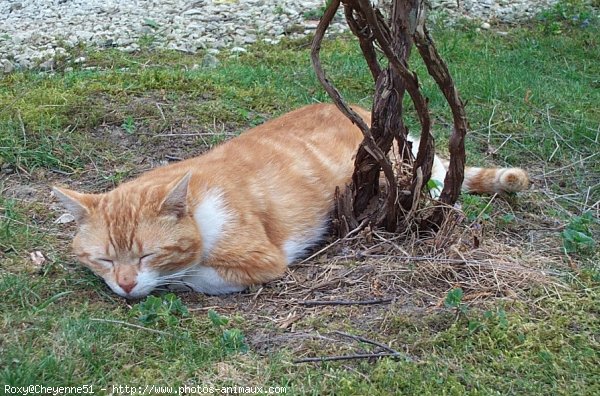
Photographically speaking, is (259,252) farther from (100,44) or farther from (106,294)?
(100,44)

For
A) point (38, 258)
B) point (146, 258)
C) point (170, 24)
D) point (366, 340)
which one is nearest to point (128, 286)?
point (146, 258)

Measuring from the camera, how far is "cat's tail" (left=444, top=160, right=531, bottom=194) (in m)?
4.26

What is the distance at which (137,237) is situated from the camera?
330 centimetres

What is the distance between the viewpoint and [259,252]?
3.55m

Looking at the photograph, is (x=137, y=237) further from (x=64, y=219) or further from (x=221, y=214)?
(x=64, y=219)

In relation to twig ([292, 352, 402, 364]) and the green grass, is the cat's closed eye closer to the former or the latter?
the green grass

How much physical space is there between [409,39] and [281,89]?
2.88m

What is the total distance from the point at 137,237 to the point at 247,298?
0.57m

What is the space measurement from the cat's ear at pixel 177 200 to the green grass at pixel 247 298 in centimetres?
39

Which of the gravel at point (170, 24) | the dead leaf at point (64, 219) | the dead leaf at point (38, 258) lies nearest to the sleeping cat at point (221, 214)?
the dead leaf at point (38, 258)

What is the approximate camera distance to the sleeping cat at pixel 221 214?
3332mm

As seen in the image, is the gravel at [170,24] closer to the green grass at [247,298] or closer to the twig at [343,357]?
the green grass at [247,298]

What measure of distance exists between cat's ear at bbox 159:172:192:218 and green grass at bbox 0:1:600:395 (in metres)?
0.39

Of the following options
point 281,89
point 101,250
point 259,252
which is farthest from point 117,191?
point 281,89
